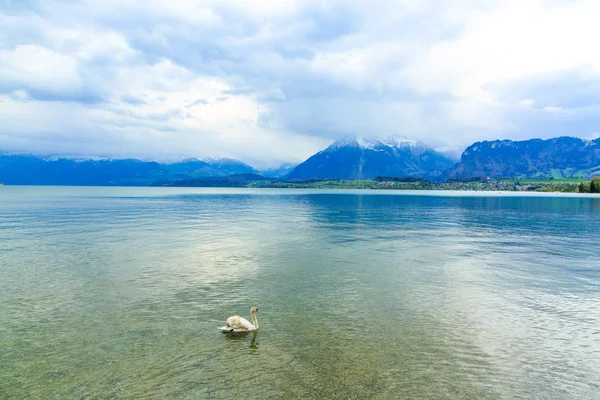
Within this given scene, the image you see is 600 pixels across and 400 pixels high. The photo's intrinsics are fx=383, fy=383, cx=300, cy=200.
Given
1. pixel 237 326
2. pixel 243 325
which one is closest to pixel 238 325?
pixel 237 326

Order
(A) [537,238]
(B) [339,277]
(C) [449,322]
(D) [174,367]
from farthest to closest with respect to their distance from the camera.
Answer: (A) [537,238]
(B) [339,277]
(C) [449,322]
(D) [174,367]

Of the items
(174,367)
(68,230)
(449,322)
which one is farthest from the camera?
(68,230)

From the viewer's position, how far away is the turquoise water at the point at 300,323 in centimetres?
2153

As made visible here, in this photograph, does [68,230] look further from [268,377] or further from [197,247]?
A: [268,377]

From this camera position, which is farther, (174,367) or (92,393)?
(174,367)

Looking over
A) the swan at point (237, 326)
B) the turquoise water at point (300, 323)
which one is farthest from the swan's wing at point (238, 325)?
the turquoise water at point (300, 323)

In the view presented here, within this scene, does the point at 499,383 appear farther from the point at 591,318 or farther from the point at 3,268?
the point at 3,268

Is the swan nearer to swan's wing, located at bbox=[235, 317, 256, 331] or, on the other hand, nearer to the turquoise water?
swan's wing, located at bbox=[235, 317, 256, 331]

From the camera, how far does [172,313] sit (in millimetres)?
32688

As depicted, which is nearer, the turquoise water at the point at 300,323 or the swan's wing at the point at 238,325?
the turquoise water at the point at 300,323

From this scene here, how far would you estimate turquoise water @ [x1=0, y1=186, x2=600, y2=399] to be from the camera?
21.5 m

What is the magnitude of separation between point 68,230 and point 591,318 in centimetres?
9566

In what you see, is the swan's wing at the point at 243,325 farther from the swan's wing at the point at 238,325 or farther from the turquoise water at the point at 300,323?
the turquoise water at the point at 300,323

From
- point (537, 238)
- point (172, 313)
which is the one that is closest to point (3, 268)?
point (172, 313)
